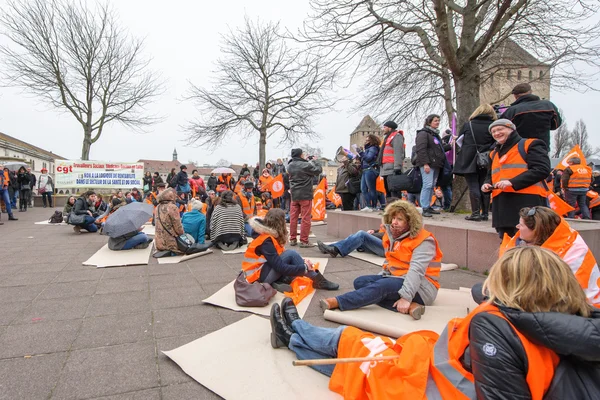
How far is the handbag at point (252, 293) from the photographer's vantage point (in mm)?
3762

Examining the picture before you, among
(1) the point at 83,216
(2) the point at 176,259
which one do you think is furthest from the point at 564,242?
(1) the point at 83,216

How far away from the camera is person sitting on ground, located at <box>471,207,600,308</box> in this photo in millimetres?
2607

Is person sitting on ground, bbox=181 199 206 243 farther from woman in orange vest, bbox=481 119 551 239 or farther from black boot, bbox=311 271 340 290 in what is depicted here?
woman in orange vest, bbox=481 119 551 239

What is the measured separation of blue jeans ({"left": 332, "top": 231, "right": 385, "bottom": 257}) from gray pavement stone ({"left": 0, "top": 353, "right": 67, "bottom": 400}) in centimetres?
427

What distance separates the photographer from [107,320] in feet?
11.4

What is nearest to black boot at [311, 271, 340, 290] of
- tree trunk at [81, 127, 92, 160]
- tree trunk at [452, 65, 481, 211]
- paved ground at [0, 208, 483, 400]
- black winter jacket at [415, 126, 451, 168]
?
paved ground at [0, 208, 483, 400]

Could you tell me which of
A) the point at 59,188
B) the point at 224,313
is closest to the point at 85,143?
the point at 59,188

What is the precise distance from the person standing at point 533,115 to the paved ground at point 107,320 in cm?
208

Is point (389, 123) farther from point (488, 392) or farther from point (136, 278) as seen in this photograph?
point (488, 392)

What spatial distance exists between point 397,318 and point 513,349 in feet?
6.57

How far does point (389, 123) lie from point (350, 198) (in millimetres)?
3103

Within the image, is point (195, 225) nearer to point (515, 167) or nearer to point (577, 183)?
point (515, 167)

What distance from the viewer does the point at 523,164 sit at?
12.6ft

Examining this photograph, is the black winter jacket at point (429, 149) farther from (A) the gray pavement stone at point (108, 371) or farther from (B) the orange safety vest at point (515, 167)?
(A) the gray pavement stone at point (108, 371)
